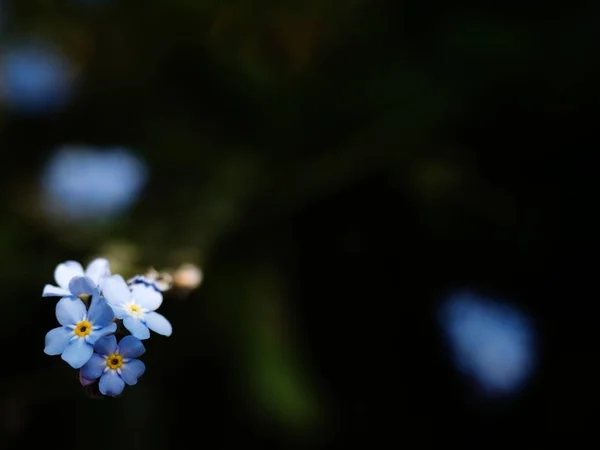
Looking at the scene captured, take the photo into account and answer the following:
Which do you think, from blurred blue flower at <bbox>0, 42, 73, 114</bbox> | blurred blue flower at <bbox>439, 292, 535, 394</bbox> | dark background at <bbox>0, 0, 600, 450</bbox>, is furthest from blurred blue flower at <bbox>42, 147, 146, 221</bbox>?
blurred blue flower at <bbox>439, 292, 535, 394</bbox>

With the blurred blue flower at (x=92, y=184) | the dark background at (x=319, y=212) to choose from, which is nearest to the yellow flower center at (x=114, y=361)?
the dark background at (x=319, y=212)

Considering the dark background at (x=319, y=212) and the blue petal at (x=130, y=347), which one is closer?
the blue petal at (x=130, y=347)

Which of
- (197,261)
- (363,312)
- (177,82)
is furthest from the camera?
(177,82)

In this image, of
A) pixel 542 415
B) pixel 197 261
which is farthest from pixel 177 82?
pixel 542 415

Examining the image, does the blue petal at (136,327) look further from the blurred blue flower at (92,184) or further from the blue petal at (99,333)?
the blurred blue flower at (92,184)

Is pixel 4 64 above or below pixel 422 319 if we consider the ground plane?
above

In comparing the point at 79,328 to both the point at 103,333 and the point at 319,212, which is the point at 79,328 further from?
the point at 319,212

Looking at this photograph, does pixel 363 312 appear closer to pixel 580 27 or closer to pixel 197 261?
pixel 197 261
